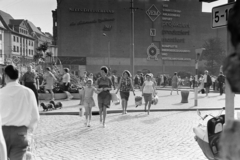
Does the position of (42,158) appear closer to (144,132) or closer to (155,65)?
(144,132)

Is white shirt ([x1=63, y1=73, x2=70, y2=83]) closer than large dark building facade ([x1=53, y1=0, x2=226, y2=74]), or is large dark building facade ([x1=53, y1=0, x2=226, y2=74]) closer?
white shirt ([x1=63, y1=73, x2=70, y2=83])

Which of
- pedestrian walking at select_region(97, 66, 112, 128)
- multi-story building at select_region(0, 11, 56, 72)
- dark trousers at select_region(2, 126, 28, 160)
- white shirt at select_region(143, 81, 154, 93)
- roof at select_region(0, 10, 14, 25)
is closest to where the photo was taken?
dark trousers at select_region(2, 126, 28, 160)

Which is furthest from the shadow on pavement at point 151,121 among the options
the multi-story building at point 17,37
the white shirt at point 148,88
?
the multi-story building at point 17,37

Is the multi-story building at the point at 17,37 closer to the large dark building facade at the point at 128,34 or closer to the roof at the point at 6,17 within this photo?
the roof at the point at 6,17

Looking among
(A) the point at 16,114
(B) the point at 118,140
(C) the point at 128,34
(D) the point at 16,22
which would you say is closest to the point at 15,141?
(A) the point at 16,114

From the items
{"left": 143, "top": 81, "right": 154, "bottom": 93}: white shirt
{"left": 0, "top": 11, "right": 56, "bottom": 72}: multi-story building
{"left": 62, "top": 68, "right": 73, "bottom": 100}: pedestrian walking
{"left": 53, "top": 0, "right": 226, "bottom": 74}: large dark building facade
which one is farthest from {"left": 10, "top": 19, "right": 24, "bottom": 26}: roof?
{"left": 143, "top": 81, "right": 154, "bottom": 93}: white shirt

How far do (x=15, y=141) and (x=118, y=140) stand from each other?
4020 mm

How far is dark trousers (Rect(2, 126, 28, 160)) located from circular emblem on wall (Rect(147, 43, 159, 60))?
57.9 m

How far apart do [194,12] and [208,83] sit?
154ft

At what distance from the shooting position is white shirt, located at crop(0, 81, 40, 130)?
3.26 m

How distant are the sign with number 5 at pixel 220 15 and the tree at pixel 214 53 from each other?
55399mm

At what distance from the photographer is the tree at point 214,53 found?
191 feet

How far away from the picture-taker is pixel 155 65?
61438mm

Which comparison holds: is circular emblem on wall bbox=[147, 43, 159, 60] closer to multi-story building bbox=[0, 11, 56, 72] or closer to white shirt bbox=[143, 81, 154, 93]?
multi-story building bbox=[0, 11, 56, 72]
